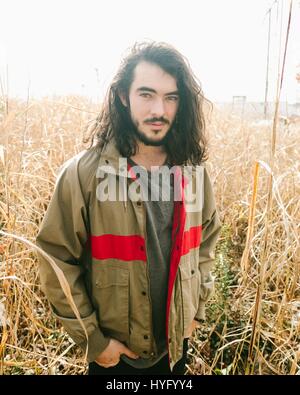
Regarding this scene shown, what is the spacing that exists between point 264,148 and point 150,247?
91.6 inches

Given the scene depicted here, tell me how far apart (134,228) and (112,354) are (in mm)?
498

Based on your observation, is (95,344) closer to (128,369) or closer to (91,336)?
(91,336)

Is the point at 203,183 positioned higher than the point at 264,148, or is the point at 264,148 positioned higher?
the point at 264,148

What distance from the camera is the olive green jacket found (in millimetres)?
1208

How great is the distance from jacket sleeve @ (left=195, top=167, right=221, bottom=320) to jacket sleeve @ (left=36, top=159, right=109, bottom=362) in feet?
1.71

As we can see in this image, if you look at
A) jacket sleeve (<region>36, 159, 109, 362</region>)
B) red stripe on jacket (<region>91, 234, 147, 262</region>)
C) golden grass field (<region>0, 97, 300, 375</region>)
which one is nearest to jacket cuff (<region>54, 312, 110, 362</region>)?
jacket sleeve (<region>36, 159, 109, 362</region>)

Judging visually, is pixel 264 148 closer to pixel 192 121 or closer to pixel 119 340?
pixel 192 121

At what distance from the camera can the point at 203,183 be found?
5.16 ft

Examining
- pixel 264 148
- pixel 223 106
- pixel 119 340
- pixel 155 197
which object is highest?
pixel 223 106

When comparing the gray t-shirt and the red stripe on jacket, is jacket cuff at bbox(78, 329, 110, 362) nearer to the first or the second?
the gray t-shirt

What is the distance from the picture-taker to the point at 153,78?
4.53ft

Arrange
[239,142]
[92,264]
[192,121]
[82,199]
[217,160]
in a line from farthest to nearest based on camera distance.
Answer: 1. [239,142]
2. [217,160]
3. [192,121]
4. [92,264]
5. [82,199]

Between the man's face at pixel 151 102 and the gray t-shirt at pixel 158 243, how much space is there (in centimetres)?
15
